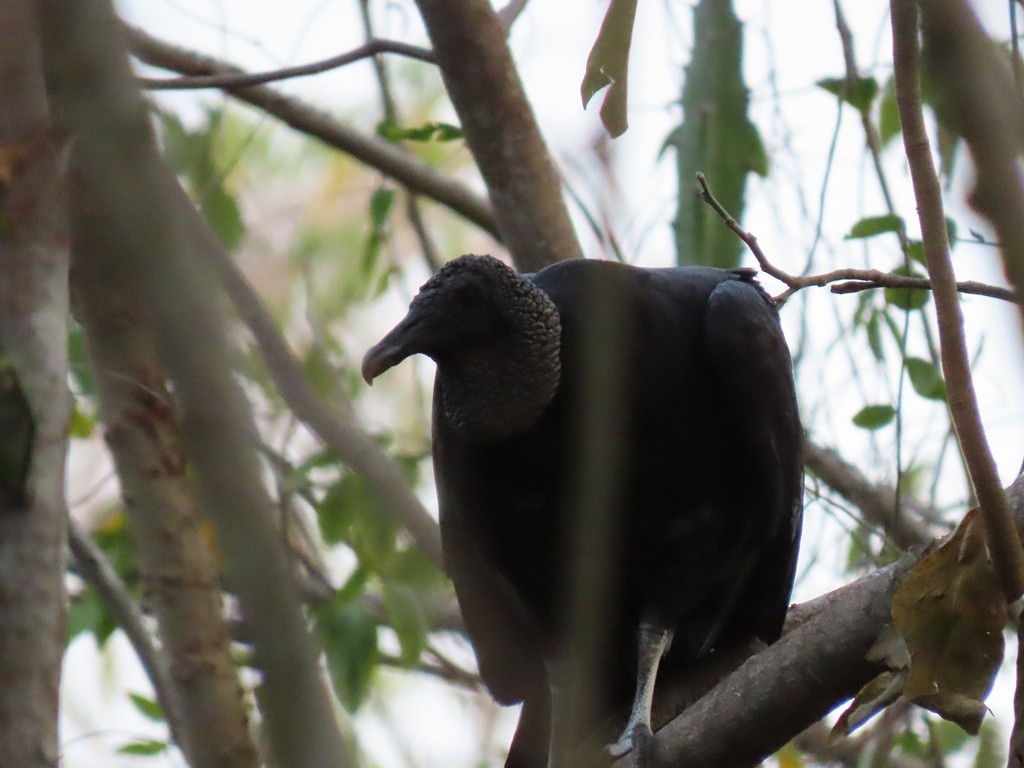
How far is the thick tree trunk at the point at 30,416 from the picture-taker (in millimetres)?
1817

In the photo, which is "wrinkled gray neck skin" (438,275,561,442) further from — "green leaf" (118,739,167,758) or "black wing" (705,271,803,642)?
"green leaf" (118,739,167,758)

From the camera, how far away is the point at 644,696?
9.78 ft

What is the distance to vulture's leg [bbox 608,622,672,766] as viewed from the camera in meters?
2.63

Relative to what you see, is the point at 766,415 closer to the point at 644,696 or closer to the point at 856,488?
the point at 644,696

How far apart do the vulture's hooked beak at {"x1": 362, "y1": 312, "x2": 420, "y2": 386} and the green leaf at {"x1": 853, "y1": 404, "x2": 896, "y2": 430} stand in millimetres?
1301

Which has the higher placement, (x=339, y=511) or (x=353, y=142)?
(x=353, y=142)

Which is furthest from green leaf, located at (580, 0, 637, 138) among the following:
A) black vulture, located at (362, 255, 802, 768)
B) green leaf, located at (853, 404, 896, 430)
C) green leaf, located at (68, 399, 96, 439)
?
green leaf, located at (68, 399, 96, 439)

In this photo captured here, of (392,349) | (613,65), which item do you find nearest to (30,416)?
(613,65)

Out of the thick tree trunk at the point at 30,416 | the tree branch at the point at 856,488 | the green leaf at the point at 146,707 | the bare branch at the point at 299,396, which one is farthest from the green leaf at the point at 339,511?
the tree branch at the point at 856,488

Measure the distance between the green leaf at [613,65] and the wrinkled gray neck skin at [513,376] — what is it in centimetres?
112

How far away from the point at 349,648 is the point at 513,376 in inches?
31.7

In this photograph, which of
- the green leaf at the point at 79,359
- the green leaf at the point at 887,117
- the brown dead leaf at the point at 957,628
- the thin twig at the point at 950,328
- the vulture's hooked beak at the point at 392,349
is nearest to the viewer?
the thin twig at the point at 950,328

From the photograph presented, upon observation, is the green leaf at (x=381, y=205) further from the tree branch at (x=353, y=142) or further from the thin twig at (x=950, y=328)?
the thin twig at (x=950, y=328)

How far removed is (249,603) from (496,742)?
4890 millimetres
